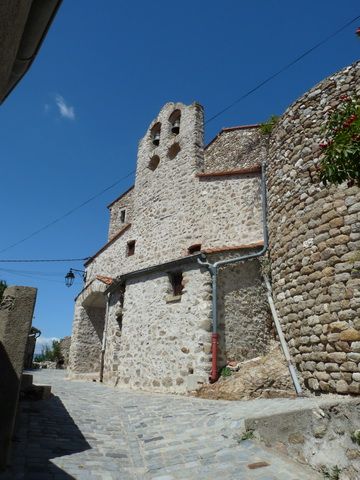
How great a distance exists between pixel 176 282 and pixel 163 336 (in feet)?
4.98

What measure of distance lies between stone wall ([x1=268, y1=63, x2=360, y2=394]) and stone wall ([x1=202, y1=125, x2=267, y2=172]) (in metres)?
4.11

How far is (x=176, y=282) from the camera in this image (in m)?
10.0

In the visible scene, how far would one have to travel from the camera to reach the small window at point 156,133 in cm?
1505

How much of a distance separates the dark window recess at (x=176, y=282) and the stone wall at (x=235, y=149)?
4581mm

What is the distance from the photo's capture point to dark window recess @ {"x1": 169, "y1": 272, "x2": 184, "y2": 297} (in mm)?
9818

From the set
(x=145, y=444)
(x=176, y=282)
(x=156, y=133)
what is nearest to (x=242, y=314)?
(x=176, y=282)

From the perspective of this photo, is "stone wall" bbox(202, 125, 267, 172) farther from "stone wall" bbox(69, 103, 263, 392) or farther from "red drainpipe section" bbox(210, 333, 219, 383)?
"red drainpipe section" bbox(210, 333, 219, 383)

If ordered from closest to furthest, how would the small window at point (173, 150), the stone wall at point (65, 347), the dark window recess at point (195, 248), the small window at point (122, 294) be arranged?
the dark window recess at point (195, 248), the small window at point (122, 294), the small window at point (173, 150), the stone wall at point (65, 347)

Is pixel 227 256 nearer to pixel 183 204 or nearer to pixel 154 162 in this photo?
pixel 183 204

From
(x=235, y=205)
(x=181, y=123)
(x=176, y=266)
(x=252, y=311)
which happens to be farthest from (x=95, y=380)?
(x=181, y=123)

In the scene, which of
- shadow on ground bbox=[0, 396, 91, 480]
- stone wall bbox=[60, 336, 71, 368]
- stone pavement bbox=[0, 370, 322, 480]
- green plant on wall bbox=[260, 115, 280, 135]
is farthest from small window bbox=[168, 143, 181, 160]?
stone wall bbox=[60, 336, 71, 368]

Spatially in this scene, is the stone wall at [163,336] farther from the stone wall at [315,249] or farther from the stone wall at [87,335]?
the stone wall at [87,335]

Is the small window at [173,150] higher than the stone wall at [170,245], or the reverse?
the small window at [173,150]

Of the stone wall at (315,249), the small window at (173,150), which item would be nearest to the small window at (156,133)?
the small window at (173,150)
